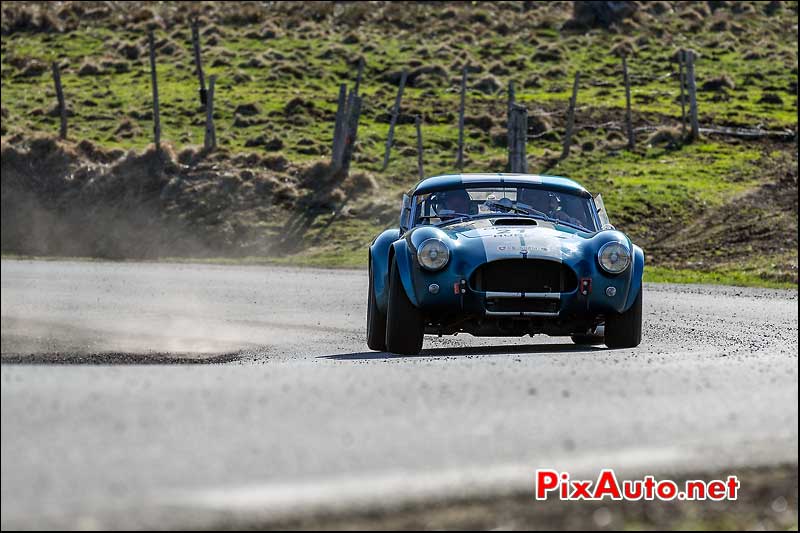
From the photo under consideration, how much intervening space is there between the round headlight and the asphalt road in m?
0.76

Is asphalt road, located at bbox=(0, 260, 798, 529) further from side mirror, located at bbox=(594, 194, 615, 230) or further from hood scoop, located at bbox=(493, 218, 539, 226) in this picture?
side mirror, located at bbox=(594, 194, 615, 230)

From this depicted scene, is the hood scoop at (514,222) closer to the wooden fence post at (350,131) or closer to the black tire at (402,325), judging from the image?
the black tire at (402,325)

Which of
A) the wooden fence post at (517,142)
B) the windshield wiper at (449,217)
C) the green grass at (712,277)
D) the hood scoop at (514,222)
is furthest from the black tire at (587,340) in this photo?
the wooden fence post at (517,142)

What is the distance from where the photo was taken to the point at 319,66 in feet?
197

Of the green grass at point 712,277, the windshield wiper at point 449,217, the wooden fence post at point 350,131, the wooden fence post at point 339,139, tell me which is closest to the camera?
the windshield wiper at point 449,217

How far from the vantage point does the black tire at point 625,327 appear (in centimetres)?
1077

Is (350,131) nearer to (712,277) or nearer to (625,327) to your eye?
(712,277)

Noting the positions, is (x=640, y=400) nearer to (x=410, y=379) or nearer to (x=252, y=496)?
(x=410, y=379)

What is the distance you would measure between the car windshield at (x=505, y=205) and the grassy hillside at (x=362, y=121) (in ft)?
36.9

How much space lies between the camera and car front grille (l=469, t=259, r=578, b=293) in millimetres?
10375

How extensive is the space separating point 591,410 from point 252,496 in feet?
7.88

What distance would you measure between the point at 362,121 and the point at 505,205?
37466 millimetres

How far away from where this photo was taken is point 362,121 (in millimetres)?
49031

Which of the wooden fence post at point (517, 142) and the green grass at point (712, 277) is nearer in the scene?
the green grass at point (712, 277)
